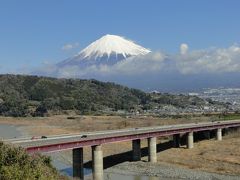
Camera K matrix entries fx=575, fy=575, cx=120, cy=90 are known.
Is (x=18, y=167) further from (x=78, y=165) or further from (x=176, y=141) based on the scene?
(x=176, y=141)

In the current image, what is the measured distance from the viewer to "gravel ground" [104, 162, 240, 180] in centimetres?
6662

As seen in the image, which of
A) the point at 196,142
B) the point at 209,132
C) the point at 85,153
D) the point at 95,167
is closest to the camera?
the point at 95,167

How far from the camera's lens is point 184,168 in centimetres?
7275

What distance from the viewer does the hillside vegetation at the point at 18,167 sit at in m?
32.1

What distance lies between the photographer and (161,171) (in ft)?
234

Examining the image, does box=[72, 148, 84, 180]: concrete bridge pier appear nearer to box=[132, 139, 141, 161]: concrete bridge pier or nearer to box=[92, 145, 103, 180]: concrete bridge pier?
box=[92, 145, 103, 180]: concrete bridge pier

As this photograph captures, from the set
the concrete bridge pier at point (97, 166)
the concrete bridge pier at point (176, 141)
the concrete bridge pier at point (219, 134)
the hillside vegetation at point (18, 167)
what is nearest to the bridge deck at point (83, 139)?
the concrete bridge pier at point (176, 141)

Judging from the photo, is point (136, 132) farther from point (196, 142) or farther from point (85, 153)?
point (196, 142)

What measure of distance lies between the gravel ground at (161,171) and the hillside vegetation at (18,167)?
31.9 metres

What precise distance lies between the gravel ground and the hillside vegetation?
31866mm

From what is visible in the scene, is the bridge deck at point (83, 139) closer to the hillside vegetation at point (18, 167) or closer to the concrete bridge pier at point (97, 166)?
the concrete bridge pier at point (97, 166)

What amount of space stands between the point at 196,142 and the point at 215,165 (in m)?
27.9

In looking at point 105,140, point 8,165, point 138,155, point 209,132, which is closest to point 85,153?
point 138,155

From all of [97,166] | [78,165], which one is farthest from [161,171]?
[78,165]
